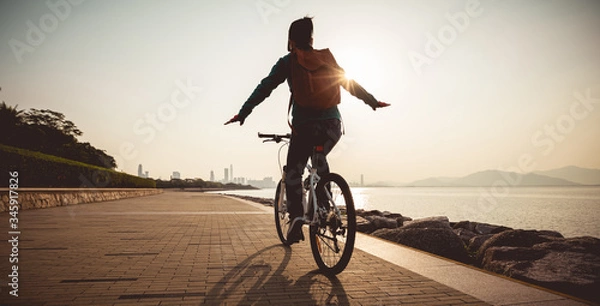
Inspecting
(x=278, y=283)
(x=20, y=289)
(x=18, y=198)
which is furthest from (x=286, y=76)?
(x=18, y=198)

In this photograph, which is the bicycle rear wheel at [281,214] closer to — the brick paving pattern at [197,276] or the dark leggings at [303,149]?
the brick paving pattern at [197,276]

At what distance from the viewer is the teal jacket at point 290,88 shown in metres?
3.63

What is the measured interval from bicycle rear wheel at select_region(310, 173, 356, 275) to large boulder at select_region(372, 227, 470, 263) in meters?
3.08

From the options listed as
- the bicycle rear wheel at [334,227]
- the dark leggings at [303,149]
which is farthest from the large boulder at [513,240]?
the dark leggings at [303,149]

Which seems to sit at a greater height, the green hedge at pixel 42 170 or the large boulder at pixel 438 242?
the green hedge at pixel 42 170

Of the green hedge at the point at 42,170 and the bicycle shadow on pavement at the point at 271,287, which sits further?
the green hedge at the point at 42,170

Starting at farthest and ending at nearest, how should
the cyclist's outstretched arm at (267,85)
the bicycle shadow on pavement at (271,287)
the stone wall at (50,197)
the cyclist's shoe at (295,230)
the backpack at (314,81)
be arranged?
the stone wall at (50,197), the cyclist's shoe at (295,230), the cyclist's outstretched arm at (267,85), the backpack at (314,81), the bicycle shadow on pavement at (271,287)

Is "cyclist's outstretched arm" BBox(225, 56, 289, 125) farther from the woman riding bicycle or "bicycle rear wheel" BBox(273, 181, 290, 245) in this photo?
"bicycle rear wheel" BBox(273, 181, 290, 245)

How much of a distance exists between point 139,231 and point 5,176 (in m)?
8.56

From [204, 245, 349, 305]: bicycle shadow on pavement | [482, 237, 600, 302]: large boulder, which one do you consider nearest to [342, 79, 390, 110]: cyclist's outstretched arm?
[204, 245, 349, 305]: bicycle shadow on pavement

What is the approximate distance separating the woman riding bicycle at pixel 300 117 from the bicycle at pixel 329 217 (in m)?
0.10

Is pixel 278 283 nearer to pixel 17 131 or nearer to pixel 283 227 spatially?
pixel 283 227

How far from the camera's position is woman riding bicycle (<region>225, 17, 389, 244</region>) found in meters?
3.62

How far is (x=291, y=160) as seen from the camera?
397 cm
